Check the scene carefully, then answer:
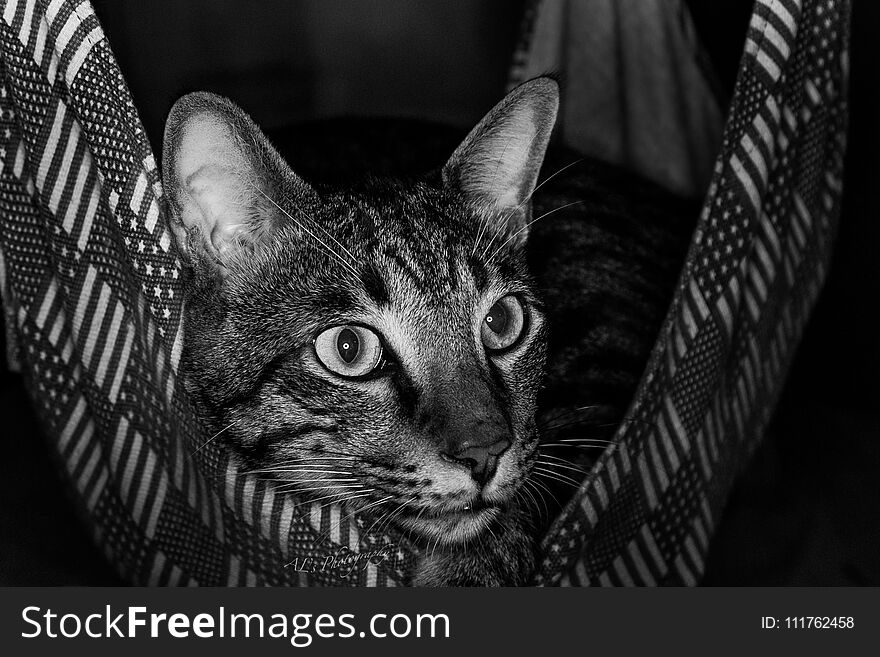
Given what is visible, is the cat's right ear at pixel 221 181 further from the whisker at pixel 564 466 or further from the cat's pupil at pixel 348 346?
the whisker at pixel 564 466

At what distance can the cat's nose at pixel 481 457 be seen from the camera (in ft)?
1.95

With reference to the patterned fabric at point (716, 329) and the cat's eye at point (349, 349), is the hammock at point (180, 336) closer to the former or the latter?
the patterned fabric at point (716, 329)

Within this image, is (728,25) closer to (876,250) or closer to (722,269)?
(876,250)

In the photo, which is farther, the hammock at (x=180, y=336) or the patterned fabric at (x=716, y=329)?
the patterned fabric at (x=716, y=329)

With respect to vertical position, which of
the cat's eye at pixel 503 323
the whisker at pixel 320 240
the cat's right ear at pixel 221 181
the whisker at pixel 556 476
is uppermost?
the cat's right ear at pixel 221 181

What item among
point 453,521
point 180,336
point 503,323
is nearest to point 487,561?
point 453,521

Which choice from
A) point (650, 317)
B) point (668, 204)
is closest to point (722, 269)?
point (650, 317)

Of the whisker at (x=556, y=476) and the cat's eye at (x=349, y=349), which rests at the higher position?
the cat's eye at (x=349, y=349)

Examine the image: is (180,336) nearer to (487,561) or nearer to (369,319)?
(369,319)

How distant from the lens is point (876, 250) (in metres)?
1.03

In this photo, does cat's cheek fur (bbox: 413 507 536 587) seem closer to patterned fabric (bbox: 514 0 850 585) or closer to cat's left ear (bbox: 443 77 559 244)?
patterned fabric (bbox: 514 0 850 585)

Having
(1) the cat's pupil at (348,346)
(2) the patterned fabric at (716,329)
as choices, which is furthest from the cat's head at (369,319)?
(2) the patterned fabric at (716,329)

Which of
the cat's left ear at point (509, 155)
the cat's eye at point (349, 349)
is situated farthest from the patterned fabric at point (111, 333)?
the cat's left ear at point (509, 155)

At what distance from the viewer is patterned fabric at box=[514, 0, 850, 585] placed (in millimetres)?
753
